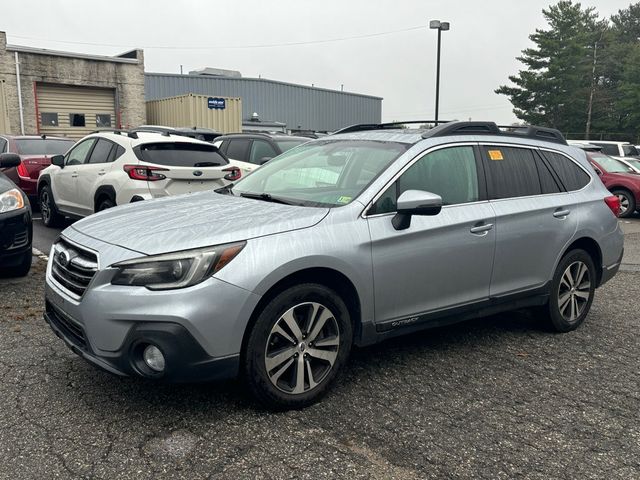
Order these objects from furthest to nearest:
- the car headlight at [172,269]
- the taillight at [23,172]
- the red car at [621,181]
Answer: the red car at [621,181] < the taillight at [23,172] < the car headlight at [172,269]

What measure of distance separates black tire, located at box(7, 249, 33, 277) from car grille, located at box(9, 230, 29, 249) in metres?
0.20

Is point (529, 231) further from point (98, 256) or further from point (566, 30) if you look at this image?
point (566, 30)

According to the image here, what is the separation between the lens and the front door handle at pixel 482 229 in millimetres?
4051

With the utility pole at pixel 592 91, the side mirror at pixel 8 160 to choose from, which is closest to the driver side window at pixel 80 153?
the side mirror at pixel 8 160

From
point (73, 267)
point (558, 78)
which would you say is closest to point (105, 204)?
point (73, 267)

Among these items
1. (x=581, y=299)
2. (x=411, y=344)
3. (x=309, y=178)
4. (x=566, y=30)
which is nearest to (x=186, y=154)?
(x=309, y=178)

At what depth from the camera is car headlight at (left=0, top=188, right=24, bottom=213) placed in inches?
220

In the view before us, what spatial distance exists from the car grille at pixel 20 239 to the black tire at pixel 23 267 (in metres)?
0.20

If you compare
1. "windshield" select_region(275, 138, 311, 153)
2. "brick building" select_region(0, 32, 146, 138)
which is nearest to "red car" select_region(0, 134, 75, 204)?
"windshield" select_region(275, 138, 311, 153)

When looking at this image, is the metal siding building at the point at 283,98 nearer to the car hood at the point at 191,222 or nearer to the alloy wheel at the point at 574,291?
the car hood at the point at 191,222

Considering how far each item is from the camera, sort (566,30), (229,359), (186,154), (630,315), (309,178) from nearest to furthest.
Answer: (229,359), (309,178), (630,315), (186,154), (566,30)

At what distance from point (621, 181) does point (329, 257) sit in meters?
13.4

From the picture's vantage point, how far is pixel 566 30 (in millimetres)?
51781

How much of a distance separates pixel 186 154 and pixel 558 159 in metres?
4.71
